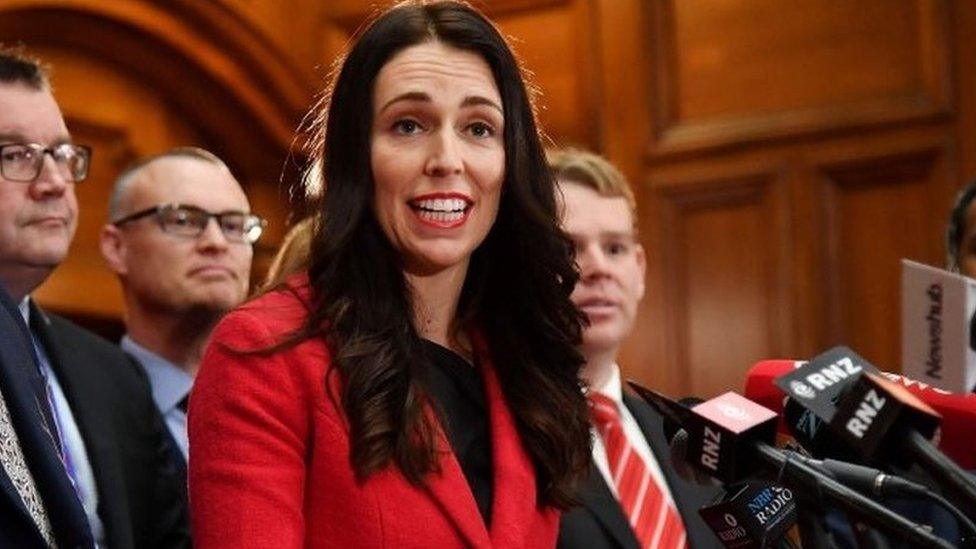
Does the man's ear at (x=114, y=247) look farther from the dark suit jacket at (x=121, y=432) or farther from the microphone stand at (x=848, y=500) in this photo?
the microphone stand at (x=848, y=500)

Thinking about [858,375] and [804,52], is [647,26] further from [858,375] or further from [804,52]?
[858,375]

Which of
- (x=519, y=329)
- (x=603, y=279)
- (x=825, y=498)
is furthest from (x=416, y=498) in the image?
(x=603, y=279)

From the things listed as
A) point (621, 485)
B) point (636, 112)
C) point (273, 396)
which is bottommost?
point (621, 485)

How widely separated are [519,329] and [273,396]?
36cm

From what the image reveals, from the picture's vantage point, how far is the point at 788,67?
432cm

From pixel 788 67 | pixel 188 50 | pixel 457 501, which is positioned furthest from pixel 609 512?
pixel 188 50

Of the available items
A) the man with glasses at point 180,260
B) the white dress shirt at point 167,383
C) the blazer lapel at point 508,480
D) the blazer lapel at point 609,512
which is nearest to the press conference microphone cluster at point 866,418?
the blazer lapel at point 508,480

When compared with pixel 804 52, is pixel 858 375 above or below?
below

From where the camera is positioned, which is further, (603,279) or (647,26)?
(647,26)

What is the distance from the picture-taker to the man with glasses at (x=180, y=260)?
10.6 feet

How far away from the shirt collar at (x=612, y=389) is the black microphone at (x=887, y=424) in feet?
4.25

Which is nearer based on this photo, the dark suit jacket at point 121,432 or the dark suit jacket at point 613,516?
the dark suit jacket at point 613,516

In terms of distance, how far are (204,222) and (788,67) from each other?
1749 mm

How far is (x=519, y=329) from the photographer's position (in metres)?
1.90
